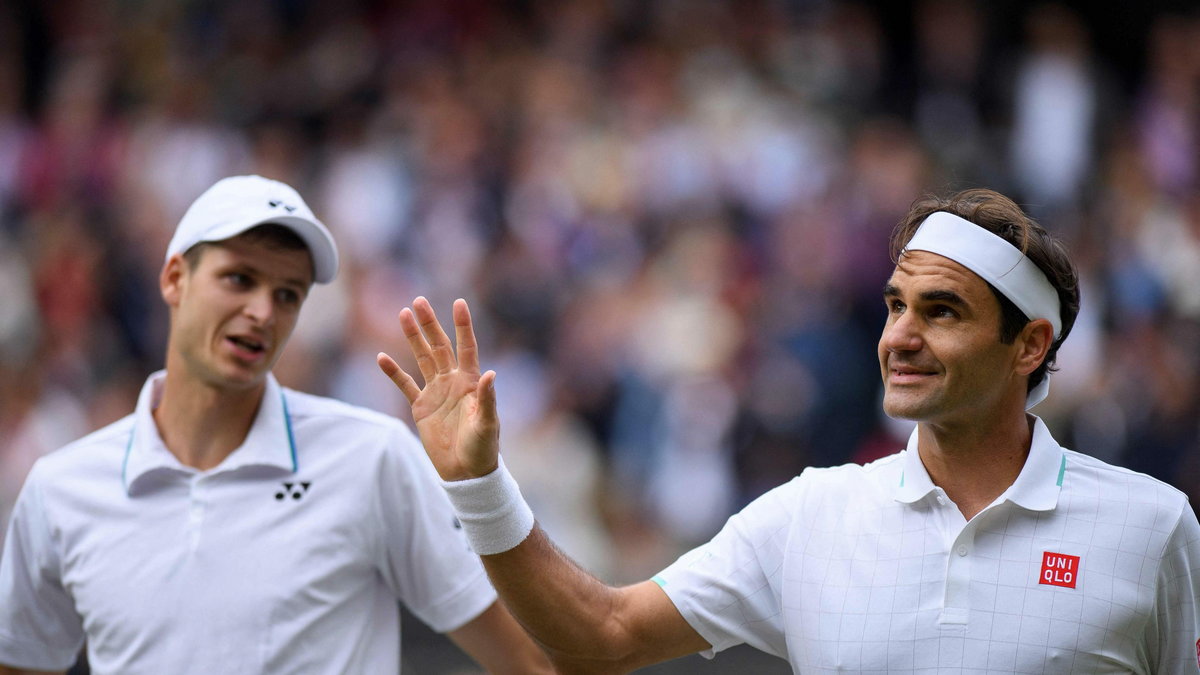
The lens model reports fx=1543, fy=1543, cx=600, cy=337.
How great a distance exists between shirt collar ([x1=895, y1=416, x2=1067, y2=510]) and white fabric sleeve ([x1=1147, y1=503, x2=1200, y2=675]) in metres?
0.26

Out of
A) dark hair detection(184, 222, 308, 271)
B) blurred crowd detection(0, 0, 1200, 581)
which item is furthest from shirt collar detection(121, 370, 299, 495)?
blurred crowd detection(0, 0, 1200, 581)

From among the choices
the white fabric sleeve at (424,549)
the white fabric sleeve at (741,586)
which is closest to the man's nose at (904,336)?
the white fabric sleeve at (741,586)

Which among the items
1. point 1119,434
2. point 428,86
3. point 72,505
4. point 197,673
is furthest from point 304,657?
point 428,86

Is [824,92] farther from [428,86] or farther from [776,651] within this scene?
[776,651]

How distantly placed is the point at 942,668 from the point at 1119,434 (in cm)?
469

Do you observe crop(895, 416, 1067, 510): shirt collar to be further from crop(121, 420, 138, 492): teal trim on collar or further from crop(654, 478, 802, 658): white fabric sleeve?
crop(121, 420, 138, 492): teal trim on collar

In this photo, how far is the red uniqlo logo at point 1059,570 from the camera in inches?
124

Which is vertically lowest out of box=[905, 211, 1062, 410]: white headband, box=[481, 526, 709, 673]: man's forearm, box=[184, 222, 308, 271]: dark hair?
box=[481, 526, 709, 673]: man's forearm

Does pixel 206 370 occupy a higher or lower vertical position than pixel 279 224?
lower

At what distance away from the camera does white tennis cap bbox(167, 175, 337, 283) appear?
13.0ft

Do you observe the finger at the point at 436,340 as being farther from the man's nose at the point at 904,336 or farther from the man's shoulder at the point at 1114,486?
the man's shoulder at the point at 1114,486

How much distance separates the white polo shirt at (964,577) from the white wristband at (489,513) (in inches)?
15.6

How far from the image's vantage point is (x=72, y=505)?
12.8 ft

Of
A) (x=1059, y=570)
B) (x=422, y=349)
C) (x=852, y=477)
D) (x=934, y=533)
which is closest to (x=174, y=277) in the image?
(x=422, y=349)
